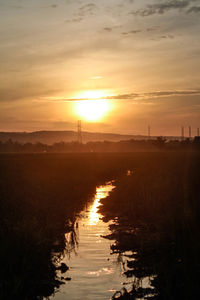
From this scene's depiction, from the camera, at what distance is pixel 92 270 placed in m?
12.6

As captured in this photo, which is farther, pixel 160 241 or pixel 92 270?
pixel 160 241

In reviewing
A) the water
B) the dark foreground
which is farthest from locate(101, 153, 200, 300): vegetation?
the water

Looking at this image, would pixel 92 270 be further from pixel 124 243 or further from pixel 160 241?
pixel 124 243

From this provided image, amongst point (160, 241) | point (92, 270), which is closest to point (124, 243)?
point (160, 241)

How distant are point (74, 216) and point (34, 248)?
33.6 feet

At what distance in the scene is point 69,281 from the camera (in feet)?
37.7

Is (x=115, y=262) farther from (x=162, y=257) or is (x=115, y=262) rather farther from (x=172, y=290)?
(x=172, y=290)

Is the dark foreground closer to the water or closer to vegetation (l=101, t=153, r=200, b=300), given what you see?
vegetation (l=101, t=153, r=200, b=300)

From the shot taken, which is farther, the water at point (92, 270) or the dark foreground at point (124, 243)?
the water at point (92, 270)

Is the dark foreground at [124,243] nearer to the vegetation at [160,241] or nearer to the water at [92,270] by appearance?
the vegetation at [160,241]

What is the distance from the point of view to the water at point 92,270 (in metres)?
10.6

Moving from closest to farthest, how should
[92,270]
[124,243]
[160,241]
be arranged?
[92,270] < [160,241] < [124,243]

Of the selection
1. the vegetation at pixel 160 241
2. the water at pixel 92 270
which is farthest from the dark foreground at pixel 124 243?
the water at pixel 92 270

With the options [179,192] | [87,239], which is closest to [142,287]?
[87,239]
